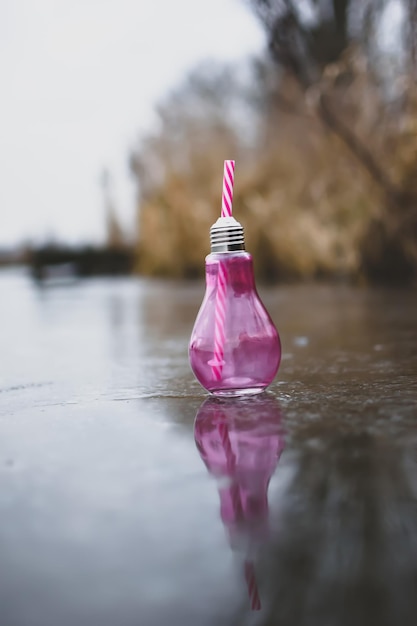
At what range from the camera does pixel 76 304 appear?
5234 mm

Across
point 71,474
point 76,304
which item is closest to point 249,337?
point 71,474

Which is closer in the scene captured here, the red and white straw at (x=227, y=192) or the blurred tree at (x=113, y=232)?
the red and white straw at (x=227, y=192)

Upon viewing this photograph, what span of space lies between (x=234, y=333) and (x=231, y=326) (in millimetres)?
12

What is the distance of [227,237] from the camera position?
4.61 feet

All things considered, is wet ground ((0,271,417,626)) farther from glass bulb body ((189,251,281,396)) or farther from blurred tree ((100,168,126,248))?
blurred tree ((100,168,126,248))

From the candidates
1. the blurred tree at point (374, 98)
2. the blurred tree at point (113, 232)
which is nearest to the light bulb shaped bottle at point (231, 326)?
the blurred tree at point (374, 98)

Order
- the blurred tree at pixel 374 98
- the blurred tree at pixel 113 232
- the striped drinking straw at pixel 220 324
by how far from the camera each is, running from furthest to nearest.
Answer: the blurred tree at pixel 113 232, the blurred tree at pixel 374 98, the striped drinking straw at pixel 220 324

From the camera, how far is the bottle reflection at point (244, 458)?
2.37 feet

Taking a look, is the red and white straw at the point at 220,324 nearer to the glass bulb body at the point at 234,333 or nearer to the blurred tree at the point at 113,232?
the glass bulb body at the point at 234,333

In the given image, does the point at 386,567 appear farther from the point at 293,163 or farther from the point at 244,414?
the point at 293,163

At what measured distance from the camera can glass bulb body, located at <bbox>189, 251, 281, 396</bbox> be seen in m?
1.38

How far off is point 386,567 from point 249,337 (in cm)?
77

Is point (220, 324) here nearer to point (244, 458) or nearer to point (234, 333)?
point (234, 333)

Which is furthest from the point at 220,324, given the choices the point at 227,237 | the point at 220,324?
the point at 227,237
